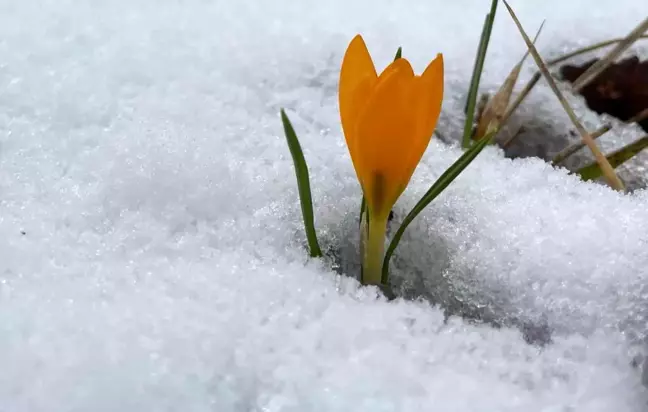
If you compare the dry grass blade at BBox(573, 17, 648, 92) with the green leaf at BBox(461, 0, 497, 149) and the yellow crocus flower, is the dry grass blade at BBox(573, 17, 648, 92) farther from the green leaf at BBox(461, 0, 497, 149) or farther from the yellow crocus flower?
the yellow crocus flower

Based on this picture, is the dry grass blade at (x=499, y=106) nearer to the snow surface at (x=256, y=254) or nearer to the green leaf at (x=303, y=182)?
the snow surface at (x=256, y=254)

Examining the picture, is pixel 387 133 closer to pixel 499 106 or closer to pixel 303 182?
pixel 303 182

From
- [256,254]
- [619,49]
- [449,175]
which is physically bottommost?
[256,254]

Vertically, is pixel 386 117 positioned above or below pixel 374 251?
above

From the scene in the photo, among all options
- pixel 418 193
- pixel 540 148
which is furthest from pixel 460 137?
pixel 418 193

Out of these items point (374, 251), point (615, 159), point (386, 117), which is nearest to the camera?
point (386, 117)

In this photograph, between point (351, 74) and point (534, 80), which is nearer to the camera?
point (351, 74)

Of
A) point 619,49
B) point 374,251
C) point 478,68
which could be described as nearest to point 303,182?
point 374,251

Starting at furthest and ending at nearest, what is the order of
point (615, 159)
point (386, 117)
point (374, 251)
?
1. point (615, 159)
2. point (374, 251)
3. point (386, 117)
